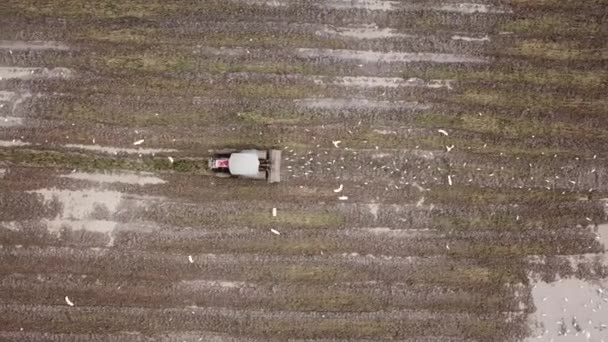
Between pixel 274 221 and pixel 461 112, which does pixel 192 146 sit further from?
pixel 461 112

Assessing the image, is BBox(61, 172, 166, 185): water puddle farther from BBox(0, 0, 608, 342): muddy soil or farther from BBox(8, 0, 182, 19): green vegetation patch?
BBox(8, 0, 182, 19): green vegetation patch

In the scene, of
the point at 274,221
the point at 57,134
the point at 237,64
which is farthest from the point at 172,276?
the point at 237,64

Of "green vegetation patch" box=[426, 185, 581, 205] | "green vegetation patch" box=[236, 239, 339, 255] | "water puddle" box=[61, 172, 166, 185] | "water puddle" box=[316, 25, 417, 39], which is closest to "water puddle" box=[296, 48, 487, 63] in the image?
"water puddle" box=[316, 25, 417, 39]

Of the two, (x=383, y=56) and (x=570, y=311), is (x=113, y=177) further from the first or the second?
(x=570, y=311)

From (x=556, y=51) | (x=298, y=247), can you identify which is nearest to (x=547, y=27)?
(x=556, y=51)

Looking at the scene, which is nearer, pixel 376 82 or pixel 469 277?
pixel 469 277

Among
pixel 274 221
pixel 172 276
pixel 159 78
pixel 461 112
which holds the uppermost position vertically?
pixel 159 78
